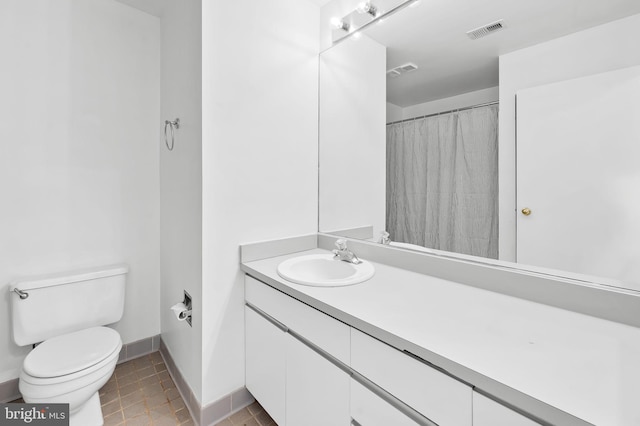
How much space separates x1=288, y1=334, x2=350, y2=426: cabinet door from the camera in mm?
1008

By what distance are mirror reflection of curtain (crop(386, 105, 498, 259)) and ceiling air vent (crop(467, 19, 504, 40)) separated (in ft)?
1.00

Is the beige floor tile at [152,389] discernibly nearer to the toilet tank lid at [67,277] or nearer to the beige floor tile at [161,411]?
the beige floor tile at [161,411]

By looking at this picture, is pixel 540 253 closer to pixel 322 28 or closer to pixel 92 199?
pixel 322 28

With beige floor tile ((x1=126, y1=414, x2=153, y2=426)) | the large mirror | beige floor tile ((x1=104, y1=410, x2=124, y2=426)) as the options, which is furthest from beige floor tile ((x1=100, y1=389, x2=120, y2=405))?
the large mirror

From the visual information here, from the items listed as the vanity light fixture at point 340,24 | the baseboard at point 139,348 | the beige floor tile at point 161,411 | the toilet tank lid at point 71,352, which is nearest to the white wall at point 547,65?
the vanity light fixture at point 340,24

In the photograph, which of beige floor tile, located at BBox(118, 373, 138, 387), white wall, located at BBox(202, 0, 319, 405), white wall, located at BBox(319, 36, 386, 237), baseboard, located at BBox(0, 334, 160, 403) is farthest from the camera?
baseboard, located at BBox(0, 334, 160, 403)

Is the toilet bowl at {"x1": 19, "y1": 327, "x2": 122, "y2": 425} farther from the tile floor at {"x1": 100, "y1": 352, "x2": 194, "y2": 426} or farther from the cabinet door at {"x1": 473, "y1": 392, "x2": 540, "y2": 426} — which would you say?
the cabinet door at {"x1": 473, "y1": 392, "x2": 540, "y2": 426}

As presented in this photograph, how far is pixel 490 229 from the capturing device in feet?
4.02

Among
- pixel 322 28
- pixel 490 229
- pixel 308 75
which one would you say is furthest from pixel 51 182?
pixel 490 229

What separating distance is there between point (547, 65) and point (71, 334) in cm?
262

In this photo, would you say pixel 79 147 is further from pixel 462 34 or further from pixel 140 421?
pixel 462 34

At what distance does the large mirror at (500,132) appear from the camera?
36.5 inches

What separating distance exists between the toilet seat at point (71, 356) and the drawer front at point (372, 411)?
4.24 ft

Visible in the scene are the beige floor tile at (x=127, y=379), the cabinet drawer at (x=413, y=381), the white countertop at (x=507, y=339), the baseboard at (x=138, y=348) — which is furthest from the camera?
the baseboard at (x=138, y=348)
